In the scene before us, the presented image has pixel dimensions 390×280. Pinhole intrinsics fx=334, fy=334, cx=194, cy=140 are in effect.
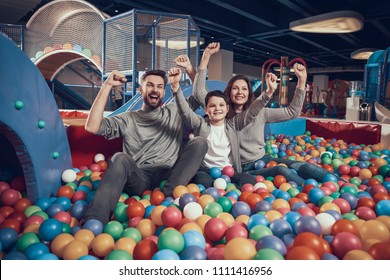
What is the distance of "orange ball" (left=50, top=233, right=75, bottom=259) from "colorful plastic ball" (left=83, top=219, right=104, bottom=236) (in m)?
0.08

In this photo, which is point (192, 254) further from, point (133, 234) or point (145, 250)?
point (133, 234)

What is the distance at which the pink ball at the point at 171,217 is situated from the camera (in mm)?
1115

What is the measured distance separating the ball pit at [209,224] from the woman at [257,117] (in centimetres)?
8

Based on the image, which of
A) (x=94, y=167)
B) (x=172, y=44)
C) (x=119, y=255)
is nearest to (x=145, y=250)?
(x=119, y=255)

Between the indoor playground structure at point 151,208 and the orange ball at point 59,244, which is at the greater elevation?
the indoor playground structure at point 151,208

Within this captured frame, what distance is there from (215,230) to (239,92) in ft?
3.11

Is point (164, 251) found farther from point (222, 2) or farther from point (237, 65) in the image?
point (237, 65)

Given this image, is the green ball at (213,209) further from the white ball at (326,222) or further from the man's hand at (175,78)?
the man's hand at (175,78)

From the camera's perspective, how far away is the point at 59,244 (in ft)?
3.24

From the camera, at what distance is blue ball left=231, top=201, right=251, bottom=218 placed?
49.2 inches

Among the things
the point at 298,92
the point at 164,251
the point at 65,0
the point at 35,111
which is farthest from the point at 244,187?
the point at 65,0

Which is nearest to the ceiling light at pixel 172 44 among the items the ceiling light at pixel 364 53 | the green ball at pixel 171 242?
the green ball at pixel 171 242

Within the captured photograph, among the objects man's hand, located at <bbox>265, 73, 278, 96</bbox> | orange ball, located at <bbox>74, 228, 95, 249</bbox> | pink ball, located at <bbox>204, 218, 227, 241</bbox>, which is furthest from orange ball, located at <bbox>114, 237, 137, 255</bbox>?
man's hand, located at <bbox>265, 73, 278, 96</bbox>
